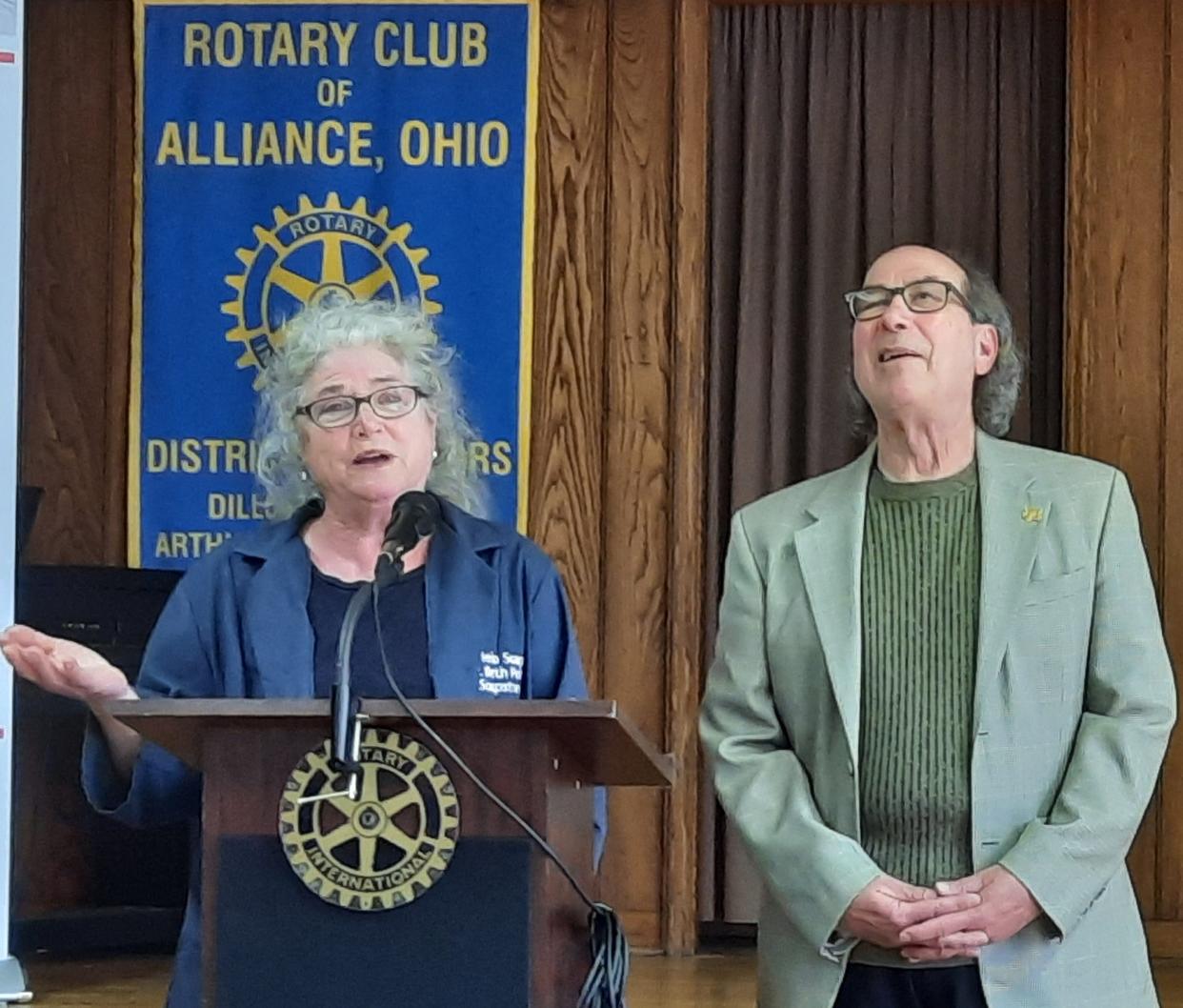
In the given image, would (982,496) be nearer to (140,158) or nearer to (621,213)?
(621,213)

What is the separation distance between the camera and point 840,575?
2.77 m

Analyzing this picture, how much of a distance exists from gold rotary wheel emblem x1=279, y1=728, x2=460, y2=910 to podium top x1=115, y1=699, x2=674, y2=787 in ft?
0.13

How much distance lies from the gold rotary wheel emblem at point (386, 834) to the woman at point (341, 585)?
376mm

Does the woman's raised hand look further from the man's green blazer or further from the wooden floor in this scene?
the wooden floor

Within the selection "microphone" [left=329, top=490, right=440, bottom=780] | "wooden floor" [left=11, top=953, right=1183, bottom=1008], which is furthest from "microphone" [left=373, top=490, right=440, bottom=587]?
"wooden floor" [left=11, top=953, right=1183, bottom=1008]

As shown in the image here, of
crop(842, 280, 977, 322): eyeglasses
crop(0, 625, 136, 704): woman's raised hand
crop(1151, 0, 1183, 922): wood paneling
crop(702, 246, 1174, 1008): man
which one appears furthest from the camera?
crop(1151, 0, 1183, 922): wood paneling

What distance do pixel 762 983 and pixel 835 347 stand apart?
2929 millimetres

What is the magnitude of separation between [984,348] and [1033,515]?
288 millimetres

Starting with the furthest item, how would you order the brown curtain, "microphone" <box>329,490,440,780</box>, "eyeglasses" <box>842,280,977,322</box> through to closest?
the brown curtain < "eyeglasses" <box>842,280,977,322</box> < "microphone" <box>329,490,440,780</box>

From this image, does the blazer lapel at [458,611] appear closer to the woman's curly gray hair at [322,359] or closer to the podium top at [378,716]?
the woman's curly gray hair at [322,359]

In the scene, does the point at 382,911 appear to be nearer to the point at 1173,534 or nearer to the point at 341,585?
the point at 341,585

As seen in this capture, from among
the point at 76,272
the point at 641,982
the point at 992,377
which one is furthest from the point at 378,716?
the point at 76,272

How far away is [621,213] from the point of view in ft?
17.7

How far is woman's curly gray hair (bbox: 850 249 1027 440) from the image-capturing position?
292 cm
